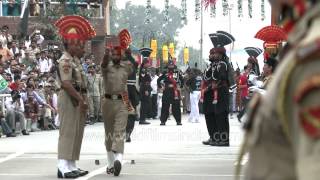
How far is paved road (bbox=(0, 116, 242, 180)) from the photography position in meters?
10.4

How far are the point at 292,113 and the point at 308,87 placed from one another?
0.36 feet

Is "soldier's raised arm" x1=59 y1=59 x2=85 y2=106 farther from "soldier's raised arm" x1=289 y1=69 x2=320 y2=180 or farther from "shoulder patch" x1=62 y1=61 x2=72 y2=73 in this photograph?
"soldier's raised arm" x1=289 y1=69 x2=320 y2=180

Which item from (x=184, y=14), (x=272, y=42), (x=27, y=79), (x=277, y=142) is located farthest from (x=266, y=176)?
(x=184, y=14)

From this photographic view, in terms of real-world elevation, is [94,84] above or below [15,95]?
above

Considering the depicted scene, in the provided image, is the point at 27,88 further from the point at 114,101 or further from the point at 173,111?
the point at 114,101

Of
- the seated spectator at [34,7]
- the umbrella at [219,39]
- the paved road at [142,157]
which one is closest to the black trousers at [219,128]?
the paved road at [142,157]

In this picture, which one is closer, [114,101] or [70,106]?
[70,106]

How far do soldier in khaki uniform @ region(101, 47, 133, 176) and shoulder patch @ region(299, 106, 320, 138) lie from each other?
8.70 metres

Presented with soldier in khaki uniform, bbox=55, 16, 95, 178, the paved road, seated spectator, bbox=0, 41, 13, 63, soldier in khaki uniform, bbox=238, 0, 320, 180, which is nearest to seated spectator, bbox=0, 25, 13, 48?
seated spectator, bbox=0, 41, 13, 63

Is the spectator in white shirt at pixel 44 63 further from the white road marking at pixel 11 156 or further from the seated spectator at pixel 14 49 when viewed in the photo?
the white road marking at pixel 11 156

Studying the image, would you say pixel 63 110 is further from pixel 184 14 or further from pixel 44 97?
pixel 184 14

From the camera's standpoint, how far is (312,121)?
5.66 feet

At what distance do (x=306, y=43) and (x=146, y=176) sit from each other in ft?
28.1

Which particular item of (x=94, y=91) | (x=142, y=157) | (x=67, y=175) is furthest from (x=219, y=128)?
(x=94, y=91)
